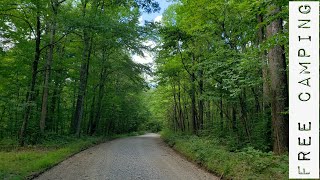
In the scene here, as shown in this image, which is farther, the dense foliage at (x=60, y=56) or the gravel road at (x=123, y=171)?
the dense foliage at (x=60, y=56)

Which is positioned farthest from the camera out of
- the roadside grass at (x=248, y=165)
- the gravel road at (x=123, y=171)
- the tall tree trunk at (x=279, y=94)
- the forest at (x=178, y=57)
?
the forest at (x=178, y=57)

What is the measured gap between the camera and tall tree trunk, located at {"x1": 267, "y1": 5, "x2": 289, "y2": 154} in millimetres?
8016

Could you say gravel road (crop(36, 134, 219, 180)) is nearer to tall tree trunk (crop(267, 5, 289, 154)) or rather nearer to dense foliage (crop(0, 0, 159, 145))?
tall tree trunk (crop(267, 5, 289, 154))

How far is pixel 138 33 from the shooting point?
13766 mm

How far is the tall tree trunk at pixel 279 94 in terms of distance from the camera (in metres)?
8.02

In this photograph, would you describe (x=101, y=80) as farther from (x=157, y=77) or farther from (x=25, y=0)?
(x=25, y=0)

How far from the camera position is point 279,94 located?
8188 millimetres

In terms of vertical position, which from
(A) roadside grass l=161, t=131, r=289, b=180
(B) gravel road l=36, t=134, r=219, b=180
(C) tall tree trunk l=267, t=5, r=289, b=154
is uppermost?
(C) tall tree trunk l=267, t=5, r=289, b=154

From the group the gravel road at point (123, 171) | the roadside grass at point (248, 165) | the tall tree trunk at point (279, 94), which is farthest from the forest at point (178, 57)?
the gravel road at point (123, 171)

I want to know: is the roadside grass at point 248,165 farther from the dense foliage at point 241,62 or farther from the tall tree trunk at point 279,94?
the dense foliage at point 241,62

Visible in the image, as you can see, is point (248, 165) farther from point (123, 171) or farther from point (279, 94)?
point (123, 171)

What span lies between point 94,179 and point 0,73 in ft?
33.7

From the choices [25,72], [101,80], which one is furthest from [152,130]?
[25,72]

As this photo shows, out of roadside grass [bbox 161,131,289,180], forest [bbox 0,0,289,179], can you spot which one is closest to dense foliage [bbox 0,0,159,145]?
forest [bbox 0,0,289,179]
